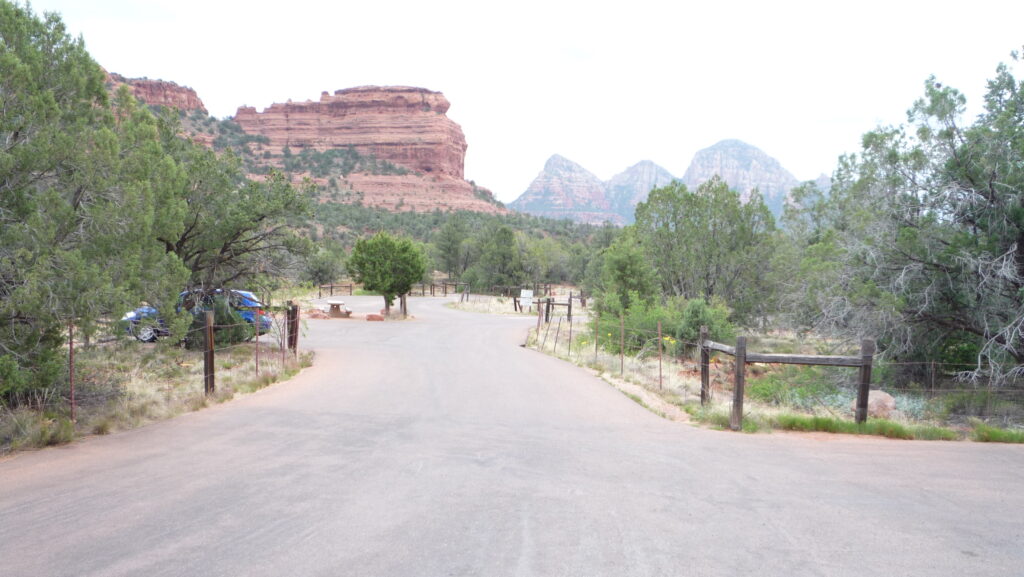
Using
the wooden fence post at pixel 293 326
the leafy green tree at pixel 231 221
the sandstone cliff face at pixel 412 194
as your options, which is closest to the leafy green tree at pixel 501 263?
the leafy green tree at pixel 231 221

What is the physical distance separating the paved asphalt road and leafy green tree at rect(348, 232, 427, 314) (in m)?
23.6

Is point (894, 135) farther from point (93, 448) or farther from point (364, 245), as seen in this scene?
point (364, 245)

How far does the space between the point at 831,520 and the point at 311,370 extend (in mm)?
13082

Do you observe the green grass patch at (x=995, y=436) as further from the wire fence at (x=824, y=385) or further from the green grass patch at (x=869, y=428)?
the wire fence at (x=824, y=385)

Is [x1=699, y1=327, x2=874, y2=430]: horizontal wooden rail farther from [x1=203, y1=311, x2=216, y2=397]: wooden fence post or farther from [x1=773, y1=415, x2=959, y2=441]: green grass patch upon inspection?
[x1=203, y1=311, x2=216, y2=397]: wooden fence post

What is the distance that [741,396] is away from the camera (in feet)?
29.2

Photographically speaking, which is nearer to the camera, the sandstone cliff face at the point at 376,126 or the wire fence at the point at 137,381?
the wire fence at the point at 137,381

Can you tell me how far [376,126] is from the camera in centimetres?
14938

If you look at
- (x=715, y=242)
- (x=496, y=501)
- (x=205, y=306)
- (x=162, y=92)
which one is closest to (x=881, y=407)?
(x=496, y=501)

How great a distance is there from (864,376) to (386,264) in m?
26.9

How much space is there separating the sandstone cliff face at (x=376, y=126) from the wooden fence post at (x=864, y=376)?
438ft

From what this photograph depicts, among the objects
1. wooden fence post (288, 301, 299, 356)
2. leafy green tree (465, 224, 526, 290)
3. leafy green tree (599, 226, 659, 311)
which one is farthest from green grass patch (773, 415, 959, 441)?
leafy green tree (465, 224, 526, 290)

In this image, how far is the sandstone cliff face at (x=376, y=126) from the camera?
14162cm

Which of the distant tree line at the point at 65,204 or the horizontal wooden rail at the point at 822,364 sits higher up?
the distant tree line at the point at 65,204
